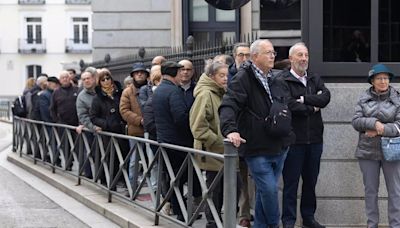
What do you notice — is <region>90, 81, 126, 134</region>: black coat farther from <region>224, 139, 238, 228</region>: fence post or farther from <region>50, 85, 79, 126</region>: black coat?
<region>224, 139, 238, 228</region>: fence post

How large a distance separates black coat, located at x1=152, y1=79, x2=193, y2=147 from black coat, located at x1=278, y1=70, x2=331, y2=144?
4.03ft

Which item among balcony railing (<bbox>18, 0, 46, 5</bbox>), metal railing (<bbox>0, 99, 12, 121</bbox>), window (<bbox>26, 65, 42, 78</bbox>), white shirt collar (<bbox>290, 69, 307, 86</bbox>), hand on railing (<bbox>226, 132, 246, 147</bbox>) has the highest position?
balcony railing (<bbox>18, 0, 46, 5</bbox>)

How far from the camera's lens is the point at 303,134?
7.63m

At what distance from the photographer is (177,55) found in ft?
39.5

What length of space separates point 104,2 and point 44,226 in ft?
37.0

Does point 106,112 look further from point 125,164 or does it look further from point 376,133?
point 376,133

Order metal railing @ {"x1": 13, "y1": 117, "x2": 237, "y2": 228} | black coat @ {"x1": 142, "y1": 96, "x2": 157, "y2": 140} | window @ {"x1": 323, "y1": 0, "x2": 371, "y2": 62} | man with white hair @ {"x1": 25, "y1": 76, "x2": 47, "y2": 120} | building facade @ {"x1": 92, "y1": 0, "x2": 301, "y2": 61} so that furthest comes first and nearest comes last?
building facade @ {"x1": 92, "y1": 0, "x2": 301, "y2": 61} < man with white hair @ {"x1": 25, "y1": 76, "x2": 47, "y2": 120} < black coat @ {"x1": 142, "y1": 96, "x2": 157, "y2": 140} < window @ {"x1": 323, "y1": 0, "x2": 371, "y2": 62} < metal railing @ {"x1": 13, "y1": 117, "x2": 237, "y2": 228}

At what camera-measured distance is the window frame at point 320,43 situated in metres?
8.15

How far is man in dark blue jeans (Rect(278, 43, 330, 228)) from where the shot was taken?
24.8 feet

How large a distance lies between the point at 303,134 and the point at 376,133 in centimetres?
76

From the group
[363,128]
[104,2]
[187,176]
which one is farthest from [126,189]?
[104,2]

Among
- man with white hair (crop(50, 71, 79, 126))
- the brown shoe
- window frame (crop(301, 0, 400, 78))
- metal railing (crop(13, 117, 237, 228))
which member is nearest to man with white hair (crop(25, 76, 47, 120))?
metal railing (crop(13, 117, 237, 228))

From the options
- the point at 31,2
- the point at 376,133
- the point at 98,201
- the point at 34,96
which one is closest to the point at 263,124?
the point at 376,133

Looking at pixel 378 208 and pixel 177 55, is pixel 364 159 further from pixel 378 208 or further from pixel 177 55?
pixel 177 55
